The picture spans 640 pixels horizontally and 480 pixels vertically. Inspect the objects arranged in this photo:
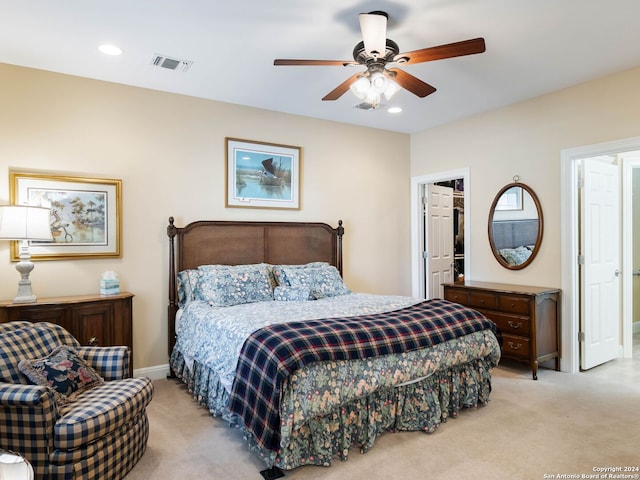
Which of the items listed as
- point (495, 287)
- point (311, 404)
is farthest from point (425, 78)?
point (311, 404)

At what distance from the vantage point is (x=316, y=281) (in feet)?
13.8

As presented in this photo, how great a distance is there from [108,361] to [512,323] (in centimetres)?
353

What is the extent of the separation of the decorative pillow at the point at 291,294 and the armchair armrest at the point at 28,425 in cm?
212

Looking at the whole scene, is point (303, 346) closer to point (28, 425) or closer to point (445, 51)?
point (28, 425)

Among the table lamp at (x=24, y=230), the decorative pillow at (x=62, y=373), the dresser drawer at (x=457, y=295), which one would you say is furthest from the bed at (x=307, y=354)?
the dresser drawer at (x=457, y=295)

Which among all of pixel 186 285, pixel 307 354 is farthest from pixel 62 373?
pixel 186 285

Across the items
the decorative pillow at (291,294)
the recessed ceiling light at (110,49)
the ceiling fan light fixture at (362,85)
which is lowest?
the decorative pillow at (291,294)

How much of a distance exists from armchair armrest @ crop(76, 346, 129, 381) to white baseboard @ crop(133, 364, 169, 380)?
1.25 m

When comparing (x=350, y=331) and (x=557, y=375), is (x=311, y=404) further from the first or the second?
(x=557, y=375)

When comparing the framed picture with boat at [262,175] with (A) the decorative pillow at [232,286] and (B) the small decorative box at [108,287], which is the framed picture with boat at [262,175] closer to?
(A) the decorative pillow at [232,286]

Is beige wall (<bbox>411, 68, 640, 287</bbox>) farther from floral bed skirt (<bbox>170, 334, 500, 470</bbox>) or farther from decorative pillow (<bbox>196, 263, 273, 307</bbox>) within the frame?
decorative pillow (<bbox>196, 263, 273, 307</bbox>)

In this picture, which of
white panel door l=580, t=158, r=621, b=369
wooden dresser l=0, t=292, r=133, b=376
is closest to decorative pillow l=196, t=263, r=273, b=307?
wooden dresser l=0, t=292, r=133, b=376

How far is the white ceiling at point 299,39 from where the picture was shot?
2578 mm

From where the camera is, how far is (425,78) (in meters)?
3.71
